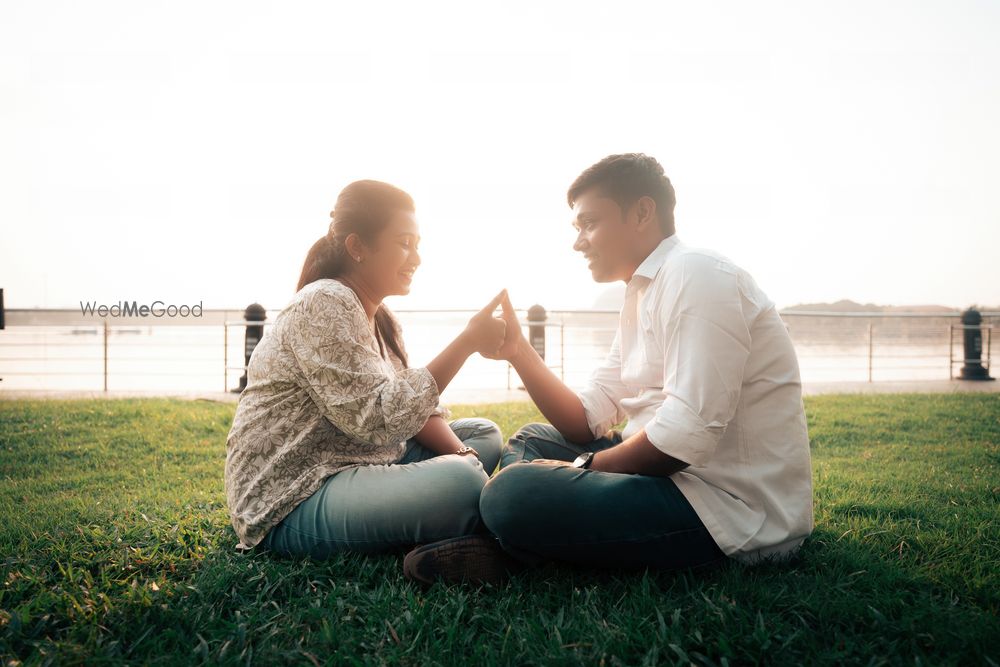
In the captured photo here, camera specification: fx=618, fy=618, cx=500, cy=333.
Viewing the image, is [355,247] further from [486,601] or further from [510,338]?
[486,601]

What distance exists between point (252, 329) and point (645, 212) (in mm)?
6974

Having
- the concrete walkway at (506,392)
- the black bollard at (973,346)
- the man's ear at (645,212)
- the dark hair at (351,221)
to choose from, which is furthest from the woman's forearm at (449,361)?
the black bollard at (973,346)

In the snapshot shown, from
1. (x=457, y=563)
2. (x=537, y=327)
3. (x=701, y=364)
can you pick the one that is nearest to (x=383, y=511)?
(x=457, y=563)

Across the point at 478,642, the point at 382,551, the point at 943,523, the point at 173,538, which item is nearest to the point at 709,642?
the point at 478,642

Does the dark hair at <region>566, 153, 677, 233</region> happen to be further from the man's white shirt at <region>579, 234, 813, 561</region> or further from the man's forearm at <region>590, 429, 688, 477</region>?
the man's forearm at <region>590, 429, 688, 477</region>

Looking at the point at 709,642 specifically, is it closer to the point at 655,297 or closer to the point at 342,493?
the point at 655,297

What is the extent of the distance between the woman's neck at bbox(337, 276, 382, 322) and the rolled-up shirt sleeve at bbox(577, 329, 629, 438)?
3.22ft

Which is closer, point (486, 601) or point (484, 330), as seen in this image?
point (486, 601)

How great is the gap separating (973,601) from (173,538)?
9.35 ft

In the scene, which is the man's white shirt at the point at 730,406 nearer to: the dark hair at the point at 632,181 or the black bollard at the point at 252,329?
the dark hair at the point at 632,181

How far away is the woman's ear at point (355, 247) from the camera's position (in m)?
2.41

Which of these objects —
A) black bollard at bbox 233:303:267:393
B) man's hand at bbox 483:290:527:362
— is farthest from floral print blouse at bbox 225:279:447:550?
black bollard at bbox 233:303:267:393

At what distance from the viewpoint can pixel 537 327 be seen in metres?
8.43

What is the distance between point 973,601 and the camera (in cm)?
188
